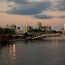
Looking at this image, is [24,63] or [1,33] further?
[1,33]

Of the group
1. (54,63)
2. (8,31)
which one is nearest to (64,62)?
(54,63)

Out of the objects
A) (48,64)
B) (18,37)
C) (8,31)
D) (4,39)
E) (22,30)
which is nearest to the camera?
(48,64)

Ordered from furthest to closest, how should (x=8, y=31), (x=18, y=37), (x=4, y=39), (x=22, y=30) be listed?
(x=22, y=30)
(x=18, y=37)
(x=8, y=31)
(x=4, y=39)

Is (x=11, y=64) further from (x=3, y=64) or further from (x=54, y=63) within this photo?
(x=54, y=63)

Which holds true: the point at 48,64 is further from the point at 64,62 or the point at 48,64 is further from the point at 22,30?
the point at 22,30

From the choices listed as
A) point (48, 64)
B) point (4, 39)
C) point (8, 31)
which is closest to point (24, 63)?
point (48, 64)

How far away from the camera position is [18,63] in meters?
25.7

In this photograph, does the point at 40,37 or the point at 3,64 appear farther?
the point at 40,37

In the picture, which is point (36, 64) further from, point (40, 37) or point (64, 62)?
point (40, 37)

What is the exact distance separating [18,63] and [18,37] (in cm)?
8331

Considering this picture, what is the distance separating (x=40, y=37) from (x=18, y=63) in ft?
246

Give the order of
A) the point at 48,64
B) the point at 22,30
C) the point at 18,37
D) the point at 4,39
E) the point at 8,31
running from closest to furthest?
the point at 48,64 < the point at 4,39 < the point at 8,31 < the point at 18,37 < the point at 22,30

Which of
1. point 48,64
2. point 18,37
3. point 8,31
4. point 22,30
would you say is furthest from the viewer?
point 22,30

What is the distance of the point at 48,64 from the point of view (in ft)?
81.7
